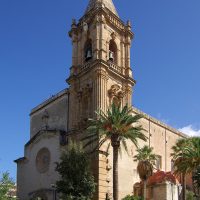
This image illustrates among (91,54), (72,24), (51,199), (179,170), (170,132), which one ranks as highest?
(72,24)

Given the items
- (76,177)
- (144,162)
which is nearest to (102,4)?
(144,162)

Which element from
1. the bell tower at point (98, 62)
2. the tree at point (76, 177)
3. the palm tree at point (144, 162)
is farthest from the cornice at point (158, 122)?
the tree at point (76, 177)

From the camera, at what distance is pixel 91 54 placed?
157 feet

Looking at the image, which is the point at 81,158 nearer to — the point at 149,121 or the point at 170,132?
the point at 149,121

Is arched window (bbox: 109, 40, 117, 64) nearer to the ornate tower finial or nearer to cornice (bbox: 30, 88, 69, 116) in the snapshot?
the ornate tower finial

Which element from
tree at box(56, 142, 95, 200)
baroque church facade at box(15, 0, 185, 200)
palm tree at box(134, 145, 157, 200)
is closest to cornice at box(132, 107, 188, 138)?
baroque church facade at box(15, 0, 185, 200)

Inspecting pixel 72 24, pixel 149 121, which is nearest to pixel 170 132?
pixel 149 121

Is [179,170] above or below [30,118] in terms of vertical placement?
below

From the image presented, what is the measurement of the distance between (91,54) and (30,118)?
11759mm

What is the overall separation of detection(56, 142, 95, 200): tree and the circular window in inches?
342

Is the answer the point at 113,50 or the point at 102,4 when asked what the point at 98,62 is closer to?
the point at 113,50

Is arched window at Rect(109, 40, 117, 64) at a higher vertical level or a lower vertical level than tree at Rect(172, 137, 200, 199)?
higher

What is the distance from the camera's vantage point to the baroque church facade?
44750 millimetres

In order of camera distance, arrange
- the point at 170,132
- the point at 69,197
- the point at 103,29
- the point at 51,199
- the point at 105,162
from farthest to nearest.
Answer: the point at 170,132
the point at 103,29
the point at 51,199
the point at 105,162
the point at 69,197
